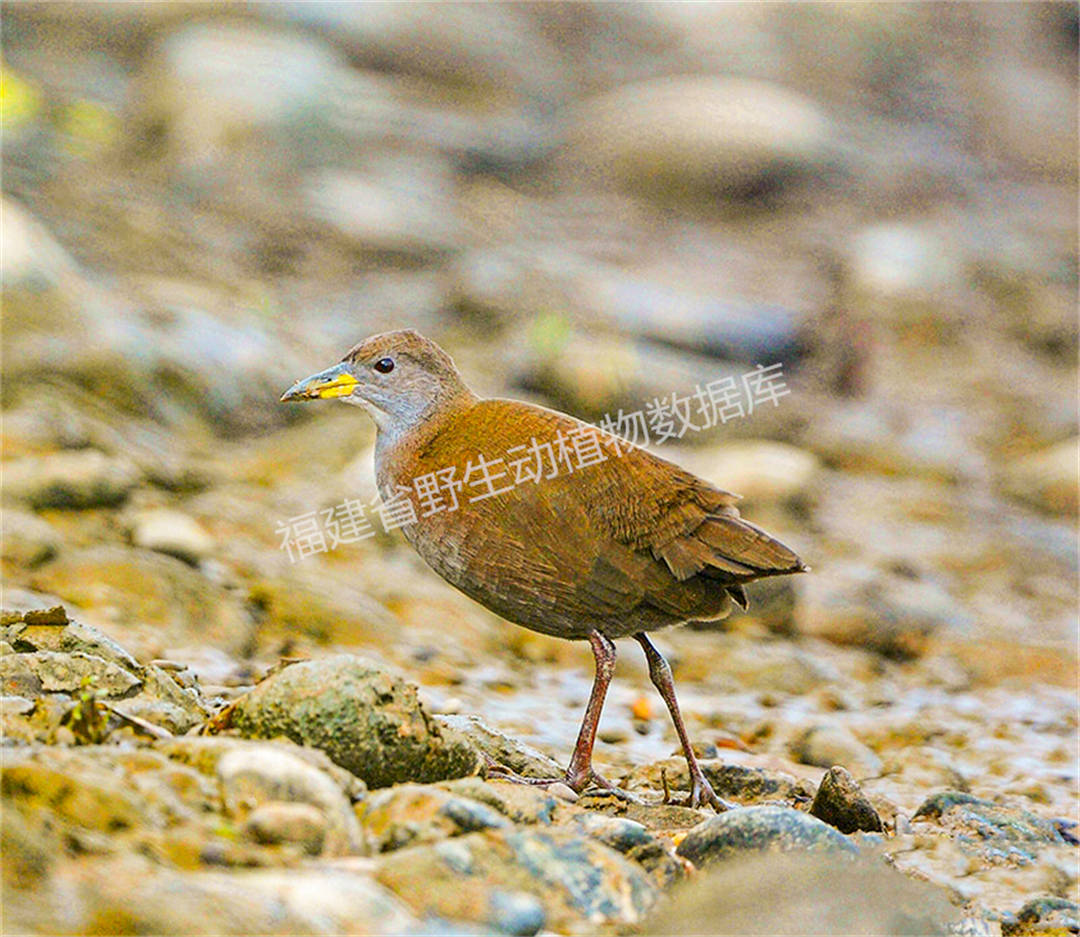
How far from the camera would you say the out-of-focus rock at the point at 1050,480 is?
10453 millimetres

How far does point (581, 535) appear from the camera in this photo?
4.86 meters

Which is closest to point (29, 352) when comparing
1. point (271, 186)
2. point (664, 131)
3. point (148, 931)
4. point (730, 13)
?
point (271, 186)

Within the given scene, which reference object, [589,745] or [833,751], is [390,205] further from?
[589,745]

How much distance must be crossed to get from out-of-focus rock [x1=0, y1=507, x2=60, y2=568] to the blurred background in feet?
0.06

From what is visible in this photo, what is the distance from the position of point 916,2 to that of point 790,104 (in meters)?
5.53

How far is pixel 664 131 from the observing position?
1534 cm

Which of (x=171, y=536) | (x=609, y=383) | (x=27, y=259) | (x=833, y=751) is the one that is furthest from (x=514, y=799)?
(x=609, y=383)

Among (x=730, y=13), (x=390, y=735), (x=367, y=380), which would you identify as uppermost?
(x=730, y=13)

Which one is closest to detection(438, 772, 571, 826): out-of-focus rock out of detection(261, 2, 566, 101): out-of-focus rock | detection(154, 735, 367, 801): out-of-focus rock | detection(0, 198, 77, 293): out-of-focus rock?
detection(154, 735, 367, 801): out-of-focus rock

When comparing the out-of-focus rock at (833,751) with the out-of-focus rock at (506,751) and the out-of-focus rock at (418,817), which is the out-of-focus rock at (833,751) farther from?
the out-of-focus rock at (418,817)

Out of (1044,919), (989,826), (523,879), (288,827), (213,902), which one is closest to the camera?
(213,902)

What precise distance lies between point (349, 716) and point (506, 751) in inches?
49.6

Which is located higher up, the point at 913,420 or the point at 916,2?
the point at 916,2

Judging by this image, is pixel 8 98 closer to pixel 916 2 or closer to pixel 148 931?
pixel 148 931
